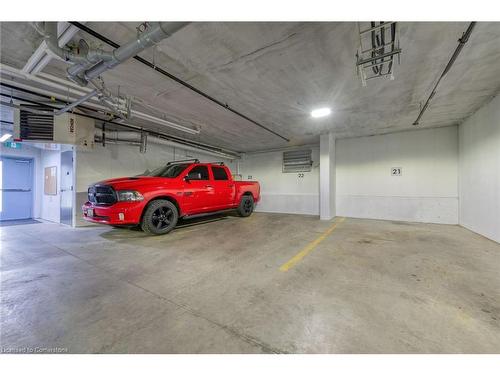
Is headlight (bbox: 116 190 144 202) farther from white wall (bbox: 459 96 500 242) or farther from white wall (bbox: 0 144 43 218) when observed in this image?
white wall (bbox: 459 96 500 242)

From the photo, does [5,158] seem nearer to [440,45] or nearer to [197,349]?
[197,349]

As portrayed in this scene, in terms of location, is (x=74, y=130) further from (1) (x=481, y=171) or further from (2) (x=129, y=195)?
(1) (x=481, y=171)

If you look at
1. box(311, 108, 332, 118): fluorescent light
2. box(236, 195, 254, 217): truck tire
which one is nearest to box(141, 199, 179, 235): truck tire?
box(236, 195, 254, 217): truck tire

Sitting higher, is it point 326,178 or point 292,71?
point 292,71

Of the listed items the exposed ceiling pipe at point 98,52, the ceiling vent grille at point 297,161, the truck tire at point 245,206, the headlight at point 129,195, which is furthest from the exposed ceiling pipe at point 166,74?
the ceiling vent grille at point 297,161

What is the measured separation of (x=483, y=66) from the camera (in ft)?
9.37

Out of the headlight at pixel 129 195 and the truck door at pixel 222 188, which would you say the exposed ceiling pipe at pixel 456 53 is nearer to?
the truck door at pixel 222 188

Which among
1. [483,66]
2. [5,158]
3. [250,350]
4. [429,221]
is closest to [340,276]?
[250,350]

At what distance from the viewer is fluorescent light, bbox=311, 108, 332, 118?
4.49 metres

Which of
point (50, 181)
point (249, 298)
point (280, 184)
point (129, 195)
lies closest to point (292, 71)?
point (249, 298)

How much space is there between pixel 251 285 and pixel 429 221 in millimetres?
6984

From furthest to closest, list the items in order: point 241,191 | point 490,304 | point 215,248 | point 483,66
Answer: point 241,191
point 215,248
point 483,66
point 490,304

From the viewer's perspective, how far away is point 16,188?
658 cm

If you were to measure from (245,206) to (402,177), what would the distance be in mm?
Result: 5565
